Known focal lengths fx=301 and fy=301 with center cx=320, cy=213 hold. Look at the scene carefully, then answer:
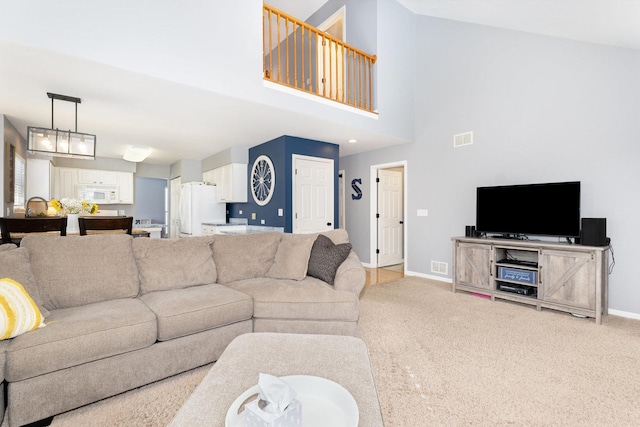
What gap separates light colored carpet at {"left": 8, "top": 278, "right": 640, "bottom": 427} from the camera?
1.65 meters

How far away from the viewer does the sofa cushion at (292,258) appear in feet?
9.43

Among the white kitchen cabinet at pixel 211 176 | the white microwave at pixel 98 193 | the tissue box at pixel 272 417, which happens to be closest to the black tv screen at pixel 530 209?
the tissue box at pixel 272 417

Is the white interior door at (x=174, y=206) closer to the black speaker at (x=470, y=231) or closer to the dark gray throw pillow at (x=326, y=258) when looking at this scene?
the dark gray throw pillow at (x=326, y=258)

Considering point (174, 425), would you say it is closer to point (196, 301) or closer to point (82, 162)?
point (196, 301)

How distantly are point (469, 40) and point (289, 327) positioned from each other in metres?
4.78

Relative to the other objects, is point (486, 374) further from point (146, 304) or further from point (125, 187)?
point (125, 187)

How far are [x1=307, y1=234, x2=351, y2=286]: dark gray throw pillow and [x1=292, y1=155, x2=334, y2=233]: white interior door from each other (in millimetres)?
1924

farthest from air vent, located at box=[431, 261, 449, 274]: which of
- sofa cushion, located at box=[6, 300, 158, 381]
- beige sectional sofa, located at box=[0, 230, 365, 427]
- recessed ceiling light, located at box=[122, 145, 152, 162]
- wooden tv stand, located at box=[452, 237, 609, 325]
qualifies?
recessed ceiling light, located at box=[122, 145, 152, 162]

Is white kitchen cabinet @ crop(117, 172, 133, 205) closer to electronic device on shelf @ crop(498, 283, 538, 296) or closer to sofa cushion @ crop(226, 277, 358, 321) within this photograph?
sofa cushion @ crop(226, 277, 358, 321)

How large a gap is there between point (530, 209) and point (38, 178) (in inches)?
297

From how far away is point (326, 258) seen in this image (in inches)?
112

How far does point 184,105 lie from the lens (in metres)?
3.35

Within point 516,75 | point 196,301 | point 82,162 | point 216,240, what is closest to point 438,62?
point 516,75

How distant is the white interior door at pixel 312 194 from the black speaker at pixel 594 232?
337 cm
